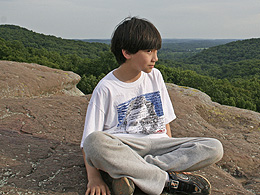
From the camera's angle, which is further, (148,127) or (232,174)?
(232,174)

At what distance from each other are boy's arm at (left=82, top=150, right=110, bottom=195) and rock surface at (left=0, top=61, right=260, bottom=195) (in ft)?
0.36

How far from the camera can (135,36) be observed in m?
2.36

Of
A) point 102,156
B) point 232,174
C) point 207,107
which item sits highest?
point 102,156

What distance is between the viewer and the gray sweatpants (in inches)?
80.0

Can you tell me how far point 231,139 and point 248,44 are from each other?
6538cm

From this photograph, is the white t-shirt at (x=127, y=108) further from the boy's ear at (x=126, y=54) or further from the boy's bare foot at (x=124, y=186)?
the boy's bare foot at (x=124, y=186)

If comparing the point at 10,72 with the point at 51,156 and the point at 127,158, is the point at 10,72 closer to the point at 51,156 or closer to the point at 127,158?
the point at 51,156

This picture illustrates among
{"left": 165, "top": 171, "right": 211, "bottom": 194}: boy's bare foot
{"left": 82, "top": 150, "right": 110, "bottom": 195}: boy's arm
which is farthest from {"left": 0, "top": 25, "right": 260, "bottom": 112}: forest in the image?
{"left": 165, "top": 171, "right": 211, "bottom": 194}: boy's bare foot

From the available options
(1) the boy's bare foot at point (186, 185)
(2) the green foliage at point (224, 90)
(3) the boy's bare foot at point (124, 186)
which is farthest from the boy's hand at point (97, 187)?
(2) the green foliage at point (224, 90)

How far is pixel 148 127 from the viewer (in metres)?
2.55

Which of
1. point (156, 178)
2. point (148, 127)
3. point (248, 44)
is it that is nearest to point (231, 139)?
point (148, 127)

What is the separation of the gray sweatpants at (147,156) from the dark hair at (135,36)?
83 centimetres

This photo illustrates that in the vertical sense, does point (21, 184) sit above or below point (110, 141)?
below

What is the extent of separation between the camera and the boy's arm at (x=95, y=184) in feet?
6.76
